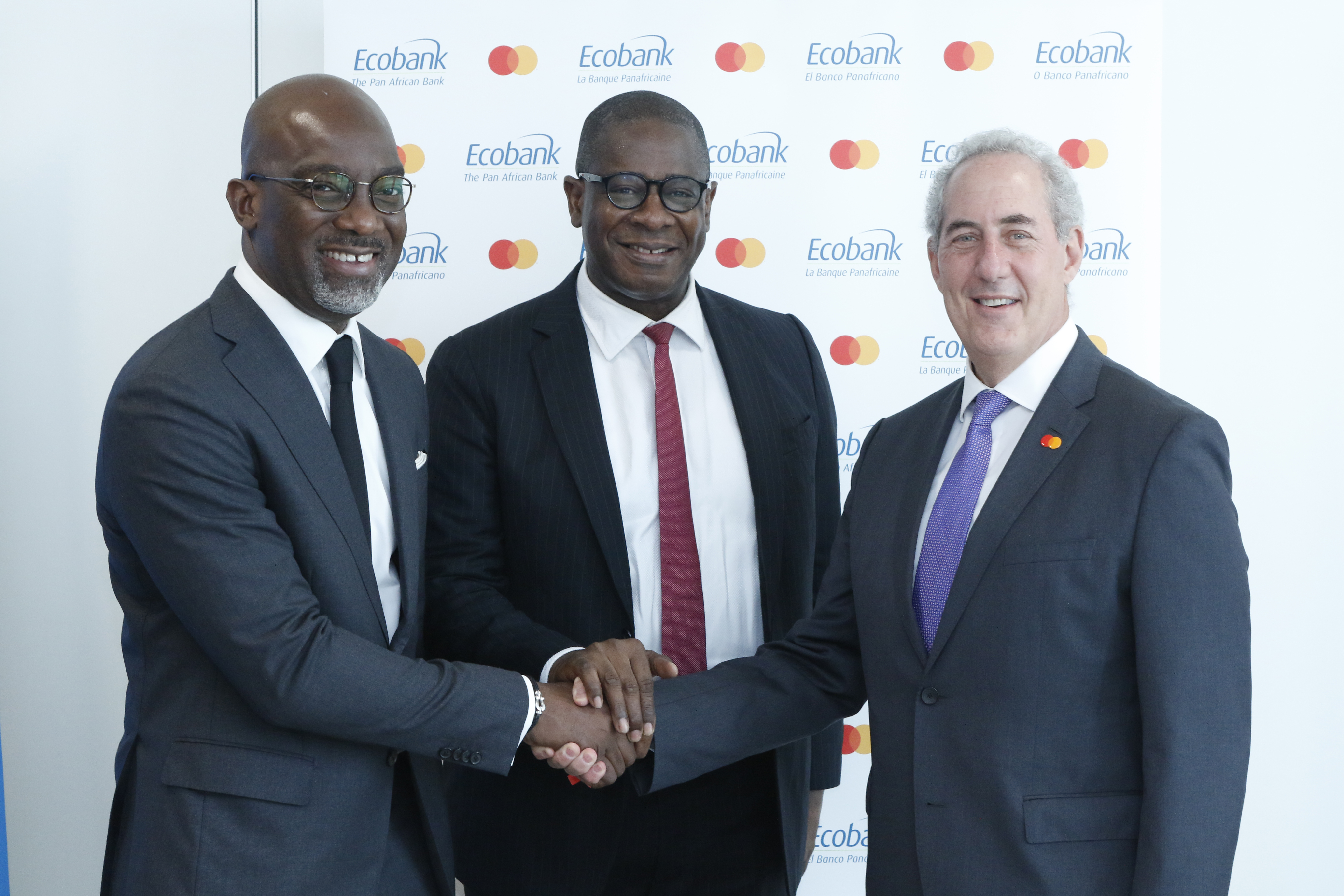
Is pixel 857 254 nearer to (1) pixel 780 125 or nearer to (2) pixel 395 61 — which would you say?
(1) pixel 780 125

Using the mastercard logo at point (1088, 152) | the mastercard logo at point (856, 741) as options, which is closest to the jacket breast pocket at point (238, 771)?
the mastercard logo at point (856, 741)

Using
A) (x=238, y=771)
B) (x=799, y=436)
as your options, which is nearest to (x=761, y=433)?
(x=799, y=436)

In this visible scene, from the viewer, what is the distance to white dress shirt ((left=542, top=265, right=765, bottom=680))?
2598mm

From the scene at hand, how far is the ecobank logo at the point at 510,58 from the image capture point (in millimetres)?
3502

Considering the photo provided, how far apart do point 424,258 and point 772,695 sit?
192 cm

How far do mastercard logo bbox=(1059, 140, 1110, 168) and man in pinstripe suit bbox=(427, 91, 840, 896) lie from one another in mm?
1502

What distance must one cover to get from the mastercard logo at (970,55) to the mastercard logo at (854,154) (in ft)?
1.22

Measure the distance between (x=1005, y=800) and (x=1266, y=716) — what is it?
110 inches

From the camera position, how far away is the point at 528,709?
2.21 metres

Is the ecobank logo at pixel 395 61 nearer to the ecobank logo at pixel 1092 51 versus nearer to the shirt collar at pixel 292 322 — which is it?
the shirt collar at pixel 292 322

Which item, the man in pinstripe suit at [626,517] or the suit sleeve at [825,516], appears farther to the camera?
the suit sleeve at [825,516]

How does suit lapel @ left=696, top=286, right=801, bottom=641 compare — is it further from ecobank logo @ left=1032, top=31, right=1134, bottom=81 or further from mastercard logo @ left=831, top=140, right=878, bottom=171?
ecobank logo @ left=1032, top=31, right=1134, bottom=81

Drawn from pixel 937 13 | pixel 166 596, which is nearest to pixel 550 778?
pixel 166 596

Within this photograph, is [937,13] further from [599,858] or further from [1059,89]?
[599,858]
